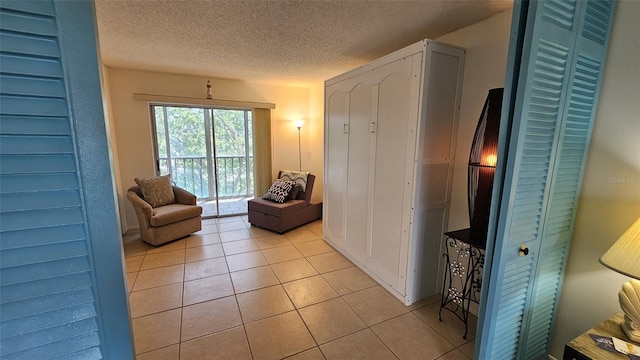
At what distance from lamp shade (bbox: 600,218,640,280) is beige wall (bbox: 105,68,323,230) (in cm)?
387

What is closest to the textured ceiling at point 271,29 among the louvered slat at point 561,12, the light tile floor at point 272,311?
the louvered slat at point 561,12

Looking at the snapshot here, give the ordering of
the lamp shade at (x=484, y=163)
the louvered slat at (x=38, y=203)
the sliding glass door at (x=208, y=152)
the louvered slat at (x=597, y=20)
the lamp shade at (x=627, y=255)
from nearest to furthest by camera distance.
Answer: the louvered slat at (x=38, y=203)
the lamp shade at (x=627, y=255)
the louvered slat at (x=597, y=20)
the lamp shade at (x=484, y=163)
the sliding glass door at (x=208, y=152)

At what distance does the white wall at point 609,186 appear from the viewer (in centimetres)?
130

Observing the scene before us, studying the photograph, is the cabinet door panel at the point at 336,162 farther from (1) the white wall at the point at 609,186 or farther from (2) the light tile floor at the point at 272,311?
(1) the white wall at the point at 609,186

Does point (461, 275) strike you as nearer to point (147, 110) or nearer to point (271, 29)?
point (271, 29)

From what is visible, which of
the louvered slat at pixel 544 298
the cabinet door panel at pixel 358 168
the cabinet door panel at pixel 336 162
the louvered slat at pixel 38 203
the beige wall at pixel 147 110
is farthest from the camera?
the beige wall at pixel 147 110

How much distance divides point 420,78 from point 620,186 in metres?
1.30

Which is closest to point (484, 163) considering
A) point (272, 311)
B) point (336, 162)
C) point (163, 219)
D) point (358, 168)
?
point (358, 168)

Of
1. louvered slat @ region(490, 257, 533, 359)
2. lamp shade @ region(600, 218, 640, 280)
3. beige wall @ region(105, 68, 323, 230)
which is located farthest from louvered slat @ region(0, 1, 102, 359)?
beige wall @ region(105, 68, 323, 230)

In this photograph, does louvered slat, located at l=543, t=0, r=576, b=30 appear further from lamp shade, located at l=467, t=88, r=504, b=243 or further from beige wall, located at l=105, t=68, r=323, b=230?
beige wall, located at l=105, t=68, r=323, b=230

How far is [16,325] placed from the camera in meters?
0.62

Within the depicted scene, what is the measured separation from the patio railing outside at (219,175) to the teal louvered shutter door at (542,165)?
15.6ft

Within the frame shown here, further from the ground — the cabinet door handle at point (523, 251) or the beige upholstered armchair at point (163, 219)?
the cabinet door handle at point (523, 251)

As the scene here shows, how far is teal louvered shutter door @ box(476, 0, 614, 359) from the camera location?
1.13 m
